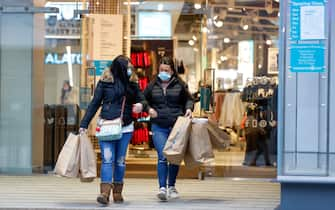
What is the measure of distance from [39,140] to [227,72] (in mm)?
3005

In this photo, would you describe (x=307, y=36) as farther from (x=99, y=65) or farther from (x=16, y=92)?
(x=16, y=92)

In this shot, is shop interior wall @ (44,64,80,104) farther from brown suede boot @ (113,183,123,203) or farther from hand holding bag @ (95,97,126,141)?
hand holding bag @ (95,97,126,141)

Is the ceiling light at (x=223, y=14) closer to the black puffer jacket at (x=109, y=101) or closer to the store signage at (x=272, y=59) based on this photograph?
the store signage at (x=272, y=59)

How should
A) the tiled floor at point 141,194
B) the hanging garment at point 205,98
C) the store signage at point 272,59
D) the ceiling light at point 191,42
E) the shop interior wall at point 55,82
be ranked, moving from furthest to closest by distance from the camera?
the ceiling light at point 191,42, the shop interior wall at point 55,82, the hanging garment at point 205,98, the store signage at point 272,59, the tiled floor at point 141,194

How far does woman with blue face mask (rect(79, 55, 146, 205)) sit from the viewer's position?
7801 mm

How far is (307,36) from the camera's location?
730 cm

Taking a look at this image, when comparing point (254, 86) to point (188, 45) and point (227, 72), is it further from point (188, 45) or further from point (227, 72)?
point (188, 45)

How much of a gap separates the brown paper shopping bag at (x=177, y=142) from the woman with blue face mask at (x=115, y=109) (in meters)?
0.43

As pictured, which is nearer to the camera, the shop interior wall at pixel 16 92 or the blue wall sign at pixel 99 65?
the shop interior wall at pixel 16 92

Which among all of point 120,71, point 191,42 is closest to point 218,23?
point 191,42

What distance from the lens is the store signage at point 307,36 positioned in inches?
286

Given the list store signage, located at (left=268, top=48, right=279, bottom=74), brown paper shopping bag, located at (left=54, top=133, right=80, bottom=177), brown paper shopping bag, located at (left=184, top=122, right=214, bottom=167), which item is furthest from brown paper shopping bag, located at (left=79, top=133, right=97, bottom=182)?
store signage, located at (left=268, top=48, right=279, bottom=74)

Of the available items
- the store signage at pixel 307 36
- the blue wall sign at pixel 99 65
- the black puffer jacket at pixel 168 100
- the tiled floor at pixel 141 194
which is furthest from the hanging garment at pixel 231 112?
the store signage at pixel 307 36

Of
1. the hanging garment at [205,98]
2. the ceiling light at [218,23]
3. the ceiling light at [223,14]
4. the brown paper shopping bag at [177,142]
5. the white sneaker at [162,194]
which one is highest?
the ceiling light at [223,14]
